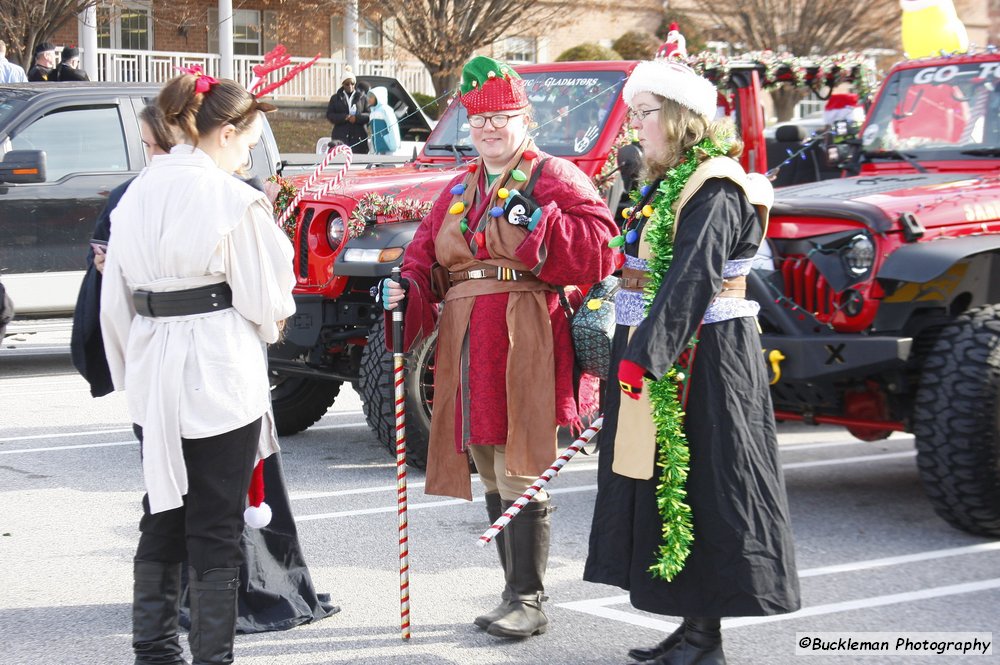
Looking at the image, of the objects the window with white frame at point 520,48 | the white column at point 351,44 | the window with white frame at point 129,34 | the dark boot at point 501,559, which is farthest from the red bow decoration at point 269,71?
the window with white frame at point 129,34

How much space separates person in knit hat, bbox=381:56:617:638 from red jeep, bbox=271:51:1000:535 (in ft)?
5.36

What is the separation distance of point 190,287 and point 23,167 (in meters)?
5.94

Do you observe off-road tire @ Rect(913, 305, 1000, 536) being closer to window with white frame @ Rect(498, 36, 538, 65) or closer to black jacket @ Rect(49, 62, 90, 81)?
black jacket @ Rect(49, 62, 90, 81)

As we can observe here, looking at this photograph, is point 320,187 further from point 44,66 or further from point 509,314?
point 44,66

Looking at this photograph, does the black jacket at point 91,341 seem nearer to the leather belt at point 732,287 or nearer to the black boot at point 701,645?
the leather belt at point 732,287

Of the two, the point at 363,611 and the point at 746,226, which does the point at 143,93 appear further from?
the point at 746,226

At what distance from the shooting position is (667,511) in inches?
163

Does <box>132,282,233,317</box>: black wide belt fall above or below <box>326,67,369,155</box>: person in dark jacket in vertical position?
below

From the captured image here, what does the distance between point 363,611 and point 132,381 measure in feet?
4.78

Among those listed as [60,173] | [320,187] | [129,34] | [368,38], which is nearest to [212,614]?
[320,187]

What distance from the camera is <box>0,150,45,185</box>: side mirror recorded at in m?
9.23

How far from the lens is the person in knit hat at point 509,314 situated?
15.1ft

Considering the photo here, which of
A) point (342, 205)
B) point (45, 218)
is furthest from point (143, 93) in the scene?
point (342, 205)

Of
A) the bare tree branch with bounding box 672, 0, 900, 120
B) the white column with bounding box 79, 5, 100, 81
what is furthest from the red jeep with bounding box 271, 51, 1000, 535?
the bare tree branch with bounding box 672, 0, 900, 120
